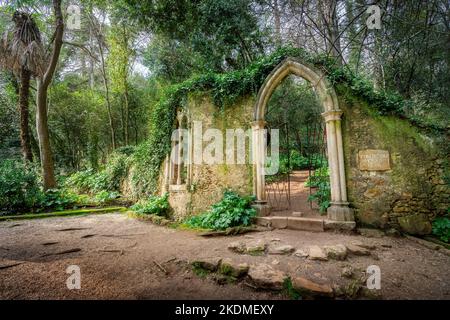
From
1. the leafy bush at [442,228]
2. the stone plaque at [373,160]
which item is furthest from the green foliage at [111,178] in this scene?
the leafy bush at [442,228]

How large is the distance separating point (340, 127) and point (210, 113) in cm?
317

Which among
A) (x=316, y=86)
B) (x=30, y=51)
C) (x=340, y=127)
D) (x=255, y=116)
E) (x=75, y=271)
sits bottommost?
(x=75, y=271)

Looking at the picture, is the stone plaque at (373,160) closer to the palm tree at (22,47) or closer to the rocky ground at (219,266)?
the rocky ground at (219,266)

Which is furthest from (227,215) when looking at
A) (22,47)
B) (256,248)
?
(22,47)

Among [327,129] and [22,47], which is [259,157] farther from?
[22,47]

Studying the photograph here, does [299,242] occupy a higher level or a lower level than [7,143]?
lower

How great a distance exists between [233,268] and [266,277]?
44cm

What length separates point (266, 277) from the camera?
8.13 ft

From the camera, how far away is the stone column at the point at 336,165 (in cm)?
434

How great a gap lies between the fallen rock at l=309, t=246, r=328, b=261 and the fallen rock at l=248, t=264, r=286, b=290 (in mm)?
742

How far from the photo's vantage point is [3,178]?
6594mm
